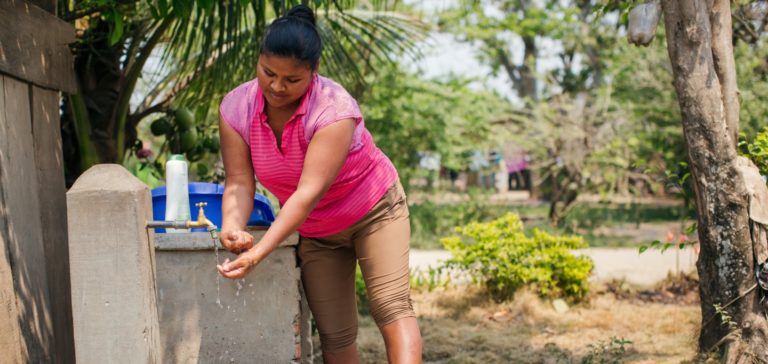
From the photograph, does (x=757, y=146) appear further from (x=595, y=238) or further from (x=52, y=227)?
(x=595, y=238)

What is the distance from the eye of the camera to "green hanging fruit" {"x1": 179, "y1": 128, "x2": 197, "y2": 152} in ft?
16.1

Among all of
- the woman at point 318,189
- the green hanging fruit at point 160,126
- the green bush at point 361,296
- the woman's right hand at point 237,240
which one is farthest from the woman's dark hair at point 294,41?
the green bush at point 361,296

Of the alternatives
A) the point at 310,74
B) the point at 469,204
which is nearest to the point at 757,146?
the point at 310,74

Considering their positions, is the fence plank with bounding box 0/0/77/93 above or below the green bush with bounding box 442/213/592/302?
above

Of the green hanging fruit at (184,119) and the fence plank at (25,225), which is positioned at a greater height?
the green hanging fruit at (184,119)

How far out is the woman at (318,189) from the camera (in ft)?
8.18

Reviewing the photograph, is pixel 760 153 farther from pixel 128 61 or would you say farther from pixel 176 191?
pixel 128 61

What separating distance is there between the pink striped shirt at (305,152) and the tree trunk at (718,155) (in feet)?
5.95

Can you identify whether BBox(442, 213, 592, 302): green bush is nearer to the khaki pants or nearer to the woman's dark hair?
the khaki pants

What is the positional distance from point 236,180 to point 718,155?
2414 millimetres

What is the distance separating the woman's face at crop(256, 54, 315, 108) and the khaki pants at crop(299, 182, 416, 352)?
1.74 feet

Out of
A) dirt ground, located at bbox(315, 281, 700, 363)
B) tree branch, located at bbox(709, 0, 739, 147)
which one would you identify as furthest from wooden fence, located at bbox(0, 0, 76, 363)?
tree branch, located at bbox(709, 0, 739, 147)

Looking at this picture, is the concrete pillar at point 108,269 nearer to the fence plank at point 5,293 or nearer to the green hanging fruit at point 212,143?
the fence plank at point 5,293

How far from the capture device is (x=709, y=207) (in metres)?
→ 3.96
